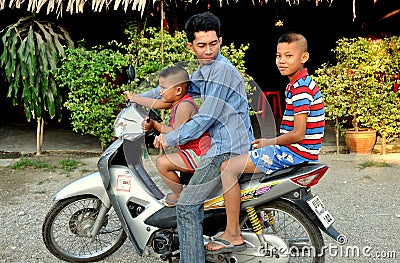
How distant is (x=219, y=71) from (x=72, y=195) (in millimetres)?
1320

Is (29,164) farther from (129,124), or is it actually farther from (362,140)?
(362,140)

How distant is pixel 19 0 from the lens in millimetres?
6320

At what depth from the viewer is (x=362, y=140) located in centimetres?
662

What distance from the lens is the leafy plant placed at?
6.42 m

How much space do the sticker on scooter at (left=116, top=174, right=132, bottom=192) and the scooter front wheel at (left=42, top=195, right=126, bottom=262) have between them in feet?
0.95

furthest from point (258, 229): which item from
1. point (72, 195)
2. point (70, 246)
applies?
point (70, 246)

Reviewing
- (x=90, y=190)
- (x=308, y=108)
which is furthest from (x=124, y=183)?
(x=308, y=108)

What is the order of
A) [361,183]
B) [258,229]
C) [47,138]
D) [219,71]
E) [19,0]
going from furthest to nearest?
[47,138] → [19,0] → [361,183] → [258,229] → [219,71]

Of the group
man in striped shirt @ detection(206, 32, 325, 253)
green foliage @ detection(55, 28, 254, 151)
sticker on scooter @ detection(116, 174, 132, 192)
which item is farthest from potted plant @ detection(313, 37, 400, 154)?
sticker on scooter @ detection(116, 174, 132, 192)

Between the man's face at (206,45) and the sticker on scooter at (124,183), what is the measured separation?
91 cm

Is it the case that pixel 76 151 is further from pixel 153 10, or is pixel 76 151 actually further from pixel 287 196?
pixel 287 196

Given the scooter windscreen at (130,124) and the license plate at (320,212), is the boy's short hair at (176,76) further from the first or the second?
the license plate at (320,212)

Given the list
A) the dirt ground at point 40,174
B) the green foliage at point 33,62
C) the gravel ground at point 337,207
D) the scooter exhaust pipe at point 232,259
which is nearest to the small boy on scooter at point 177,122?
the scooter exhaust pipe at point 232,259

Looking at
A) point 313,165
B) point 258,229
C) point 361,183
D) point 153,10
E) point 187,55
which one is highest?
point 153,10
